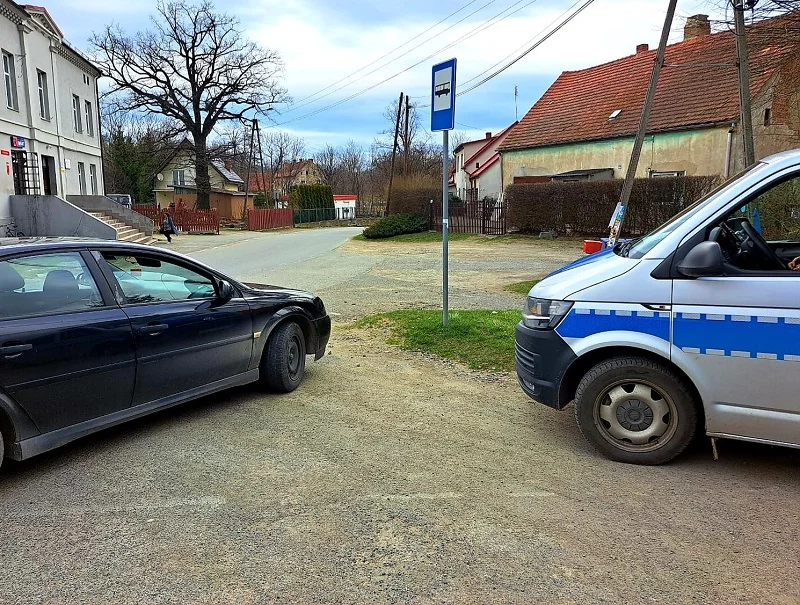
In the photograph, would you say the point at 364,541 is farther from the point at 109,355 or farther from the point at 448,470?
the point at 109,355

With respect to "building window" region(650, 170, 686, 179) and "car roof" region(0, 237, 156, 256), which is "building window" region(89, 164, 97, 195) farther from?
"car roof" region(0, 237, 156, 256)

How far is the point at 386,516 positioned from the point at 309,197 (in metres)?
65.4

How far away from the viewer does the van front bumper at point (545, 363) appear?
425 centimetres

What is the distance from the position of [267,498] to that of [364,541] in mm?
756

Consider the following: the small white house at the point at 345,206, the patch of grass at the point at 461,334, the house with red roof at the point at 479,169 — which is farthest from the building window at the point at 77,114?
the small white house at the point at 345,206

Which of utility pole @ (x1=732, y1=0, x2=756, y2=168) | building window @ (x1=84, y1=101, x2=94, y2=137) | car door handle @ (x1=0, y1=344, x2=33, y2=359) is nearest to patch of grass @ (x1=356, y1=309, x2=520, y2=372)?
car door handle @ (x1=0, y1=344, x2=33, y2=359)

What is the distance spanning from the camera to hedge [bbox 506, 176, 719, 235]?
23219mm

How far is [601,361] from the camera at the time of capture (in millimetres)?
4195

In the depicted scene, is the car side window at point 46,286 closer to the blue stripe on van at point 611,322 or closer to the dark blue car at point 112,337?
the dark blue car at point 112,337

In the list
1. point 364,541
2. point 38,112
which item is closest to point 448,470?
Result: point 364,541

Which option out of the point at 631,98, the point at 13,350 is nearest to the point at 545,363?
the point at 13,350

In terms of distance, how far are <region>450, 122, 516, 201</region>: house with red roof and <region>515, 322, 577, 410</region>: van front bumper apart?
29.7 meters

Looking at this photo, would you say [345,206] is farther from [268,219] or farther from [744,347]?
[744,347]

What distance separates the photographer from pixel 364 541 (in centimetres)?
319
